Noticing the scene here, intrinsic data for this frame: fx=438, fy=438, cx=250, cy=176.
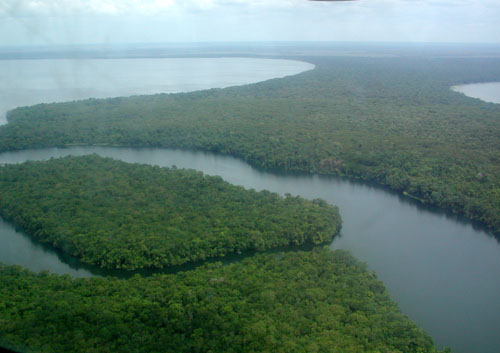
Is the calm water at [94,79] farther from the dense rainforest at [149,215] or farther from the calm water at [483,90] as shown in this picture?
the calm water at [483,90]

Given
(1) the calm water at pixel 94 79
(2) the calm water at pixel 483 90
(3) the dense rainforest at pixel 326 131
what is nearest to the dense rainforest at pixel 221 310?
(3) the dense rainforest at pixel 326 131

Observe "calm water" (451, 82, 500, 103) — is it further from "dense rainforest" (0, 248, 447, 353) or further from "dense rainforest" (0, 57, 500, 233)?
"dense rainforest" (0, 248, 447, 353)

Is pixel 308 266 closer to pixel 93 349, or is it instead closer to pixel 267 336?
pixel 267 336

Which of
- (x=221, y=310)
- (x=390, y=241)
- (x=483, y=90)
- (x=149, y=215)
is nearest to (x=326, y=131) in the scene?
(x=390, y=241)

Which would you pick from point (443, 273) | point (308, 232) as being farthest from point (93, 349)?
point (443, 273)

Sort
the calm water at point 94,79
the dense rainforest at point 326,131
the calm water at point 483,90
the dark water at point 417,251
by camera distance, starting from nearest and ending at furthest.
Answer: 1. the dark water at point 417,251
2. the calm water at point 94,79
3. the dense rainforest at point 326,131
4. the calm water at point 483,90

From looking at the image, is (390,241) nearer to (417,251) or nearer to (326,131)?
(417,251)

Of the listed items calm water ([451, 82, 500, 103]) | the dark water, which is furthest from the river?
calm water ([451, 82, 500, 103])
